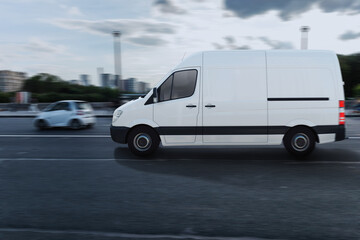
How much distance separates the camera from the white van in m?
6.76

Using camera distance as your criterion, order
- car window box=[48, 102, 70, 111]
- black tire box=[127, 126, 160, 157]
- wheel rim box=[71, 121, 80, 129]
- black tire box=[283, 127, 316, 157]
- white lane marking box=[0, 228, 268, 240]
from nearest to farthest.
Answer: white lane marking box=[0, 228, 268, 240] → black tire box=[283, 127, 316, 157] → black tire box=[127, 126, 160, 157] → wheel rim box=[71, 121, 80, 129] → car window box=[48, 102, 70, 111]

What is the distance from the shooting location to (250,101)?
22.4 ft

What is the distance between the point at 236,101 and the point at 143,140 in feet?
7.37

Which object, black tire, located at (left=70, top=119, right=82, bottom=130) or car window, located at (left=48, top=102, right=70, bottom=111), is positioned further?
car window, located at (left=48, top=102, right=70, bottom=111)

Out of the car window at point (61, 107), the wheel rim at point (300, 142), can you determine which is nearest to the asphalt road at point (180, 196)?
the wheel rim at point (300, 142)

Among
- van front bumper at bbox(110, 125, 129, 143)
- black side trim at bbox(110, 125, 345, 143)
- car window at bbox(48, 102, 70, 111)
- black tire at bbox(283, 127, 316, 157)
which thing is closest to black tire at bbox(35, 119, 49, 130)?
car window at bbox(48, 102, 70, 111)

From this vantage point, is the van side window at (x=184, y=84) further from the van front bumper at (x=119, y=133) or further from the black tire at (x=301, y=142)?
the black tire at (x=301, y=142)

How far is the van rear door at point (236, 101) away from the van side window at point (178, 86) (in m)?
0.28

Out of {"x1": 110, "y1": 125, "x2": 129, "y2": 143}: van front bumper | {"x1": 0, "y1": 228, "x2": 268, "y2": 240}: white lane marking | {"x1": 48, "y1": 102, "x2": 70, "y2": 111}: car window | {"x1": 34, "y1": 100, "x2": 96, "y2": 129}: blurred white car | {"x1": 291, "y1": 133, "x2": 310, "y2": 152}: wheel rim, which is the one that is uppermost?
{"x1": 48, "y1": 102, "x2": 70, "y2": 111}: car window

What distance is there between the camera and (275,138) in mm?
6859

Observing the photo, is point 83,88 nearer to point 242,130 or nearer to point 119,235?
point 242,130

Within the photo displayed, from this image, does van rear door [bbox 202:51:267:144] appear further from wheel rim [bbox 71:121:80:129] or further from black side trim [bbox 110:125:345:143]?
wheel rim [bbox 71:121:80:129]

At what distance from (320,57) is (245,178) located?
3.36 m

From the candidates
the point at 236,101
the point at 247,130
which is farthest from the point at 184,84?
the point at 247,130
